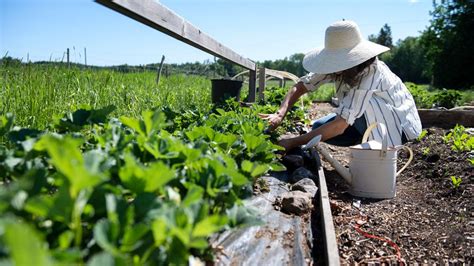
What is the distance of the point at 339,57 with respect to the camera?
3078mm

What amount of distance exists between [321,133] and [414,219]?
2.97 feet

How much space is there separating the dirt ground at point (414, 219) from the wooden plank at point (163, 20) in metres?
1.50

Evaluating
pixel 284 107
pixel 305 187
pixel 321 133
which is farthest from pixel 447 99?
pixel 305 187

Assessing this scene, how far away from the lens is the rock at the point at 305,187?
219 cm

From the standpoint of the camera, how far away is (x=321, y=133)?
9.91 ft

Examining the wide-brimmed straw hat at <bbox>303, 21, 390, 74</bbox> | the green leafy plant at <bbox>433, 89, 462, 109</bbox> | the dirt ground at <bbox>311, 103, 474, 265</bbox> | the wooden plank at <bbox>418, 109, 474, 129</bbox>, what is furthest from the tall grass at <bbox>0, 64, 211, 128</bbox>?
the green leafy plant at <bbox>433, 89, 462, 109</bbox>

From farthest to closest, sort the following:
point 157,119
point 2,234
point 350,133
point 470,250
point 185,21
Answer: point 350,133 < point 185,21 < point 470,250 < point 157,119 < point 2,234

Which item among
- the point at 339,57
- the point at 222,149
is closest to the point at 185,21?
the point at 339,57

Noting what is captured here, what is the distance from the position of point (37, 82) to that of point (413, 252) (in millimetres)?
2833

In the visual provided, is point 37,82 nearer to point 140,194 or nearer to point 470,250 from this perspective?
point 140,194

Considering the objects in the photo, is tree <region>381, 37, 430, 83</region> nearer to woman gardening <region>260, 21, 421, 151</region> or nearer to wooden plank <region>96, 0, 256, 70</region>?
woman gardening <region>260, 21, 421, 151</region>

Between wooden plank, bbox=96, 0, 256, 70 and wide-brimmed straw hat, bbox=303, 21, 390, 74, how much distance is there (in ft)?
3.28

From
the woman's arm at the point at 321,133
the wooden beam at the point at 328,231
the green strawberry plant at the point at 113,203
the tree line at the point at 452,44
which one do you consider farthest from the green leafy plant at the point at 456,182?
the tree line at the point at 452,44

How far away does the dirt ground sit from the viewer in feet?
6.47
